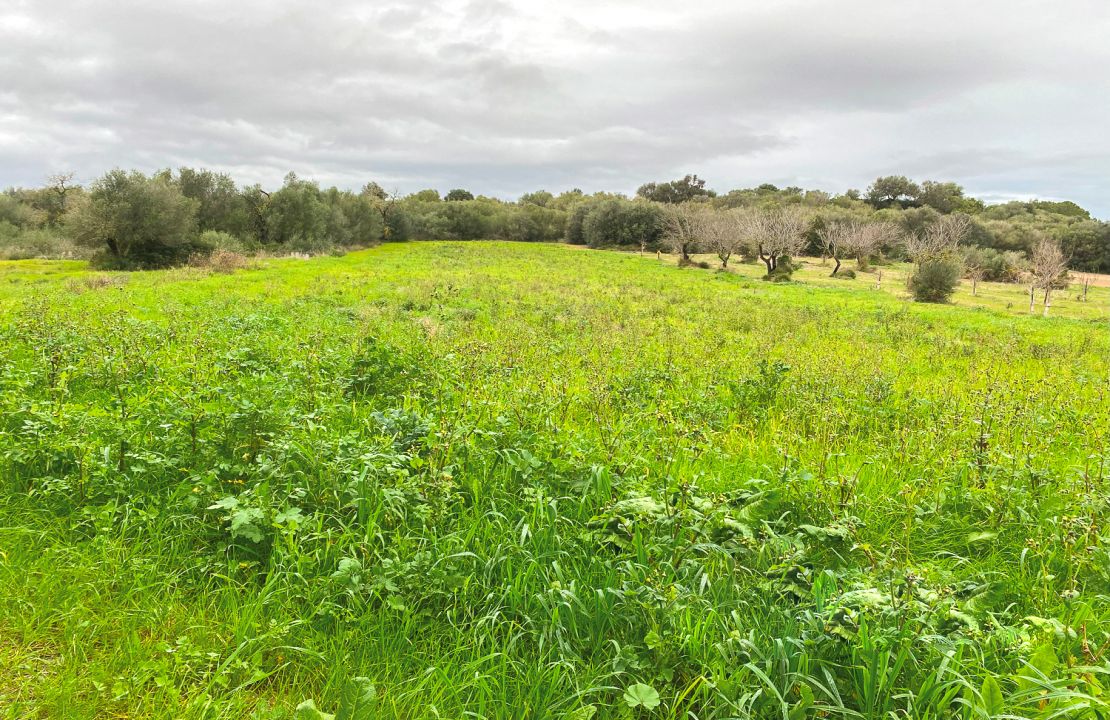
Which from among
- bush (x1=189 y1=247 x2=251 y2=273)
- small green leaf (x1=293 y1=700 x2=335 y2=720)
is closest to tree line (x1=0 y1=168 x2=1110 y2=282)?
Result: bush (x1=189 y1=247 x2=251 y2=273)

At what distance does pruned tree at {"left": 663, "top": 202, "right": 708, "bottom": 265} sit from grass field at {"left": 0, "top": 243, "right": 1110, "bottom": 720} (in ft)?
183

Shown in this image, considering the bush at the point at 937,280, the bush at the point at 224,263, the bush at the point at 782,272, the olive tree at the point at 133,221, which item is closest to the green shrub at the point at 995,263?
the bush at the point at 782,272

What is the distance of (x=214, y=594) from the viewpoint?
3.15 metres

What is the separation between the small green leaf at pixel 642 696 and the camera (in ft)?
7.69

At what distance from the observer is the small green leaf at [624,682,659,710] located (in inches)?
92.3

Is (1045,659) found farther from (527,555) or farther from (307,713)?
(307,713)

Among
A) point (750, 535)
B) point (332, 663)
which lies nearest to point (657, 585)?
point (750, 535)

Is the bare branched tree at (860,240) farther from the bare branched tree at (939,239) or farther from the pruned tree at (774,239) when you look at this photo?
the pruned tree at (774,239)

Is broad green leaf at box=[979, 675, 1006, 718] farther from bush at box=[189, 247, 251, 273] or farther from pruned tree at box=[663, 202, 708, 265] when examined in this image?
pruned tree at box=[663, 202, 708, 265]

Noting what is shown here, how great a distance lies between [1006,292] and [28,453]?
63.8m

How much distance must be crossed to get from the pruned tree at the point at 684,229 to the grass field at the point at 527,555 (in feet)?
183

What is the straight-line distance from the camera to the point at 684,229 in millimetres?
67125

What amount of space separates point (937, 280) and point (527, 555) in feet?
142

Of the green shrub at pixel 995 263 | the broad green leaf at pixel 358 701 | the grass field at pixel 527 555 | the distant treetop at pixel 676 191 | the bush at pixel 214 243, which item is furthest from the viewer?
the distant treetop at pixel 676 191
